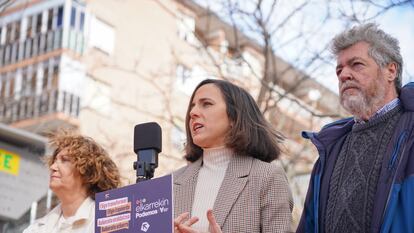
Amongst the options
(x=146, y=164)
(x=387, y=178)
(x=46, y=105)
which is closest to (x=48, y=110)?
(x=46, y=105)

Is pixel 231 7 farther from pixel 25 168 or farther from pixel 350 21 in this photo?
pixel 25 168

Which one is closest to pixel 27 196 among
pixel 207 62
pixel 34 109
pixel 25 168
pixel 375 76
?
pixel 25 168

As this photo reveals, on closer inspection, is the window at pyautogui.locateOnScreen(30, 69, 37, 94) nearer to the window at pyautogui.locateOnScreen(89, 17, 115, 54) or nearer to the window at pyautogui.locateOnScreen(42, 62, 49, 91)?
the window at pyautogui.locateOnScreen(42, 62, 49, 91)

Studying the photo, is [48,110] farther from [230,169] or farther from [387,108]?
[387,108]

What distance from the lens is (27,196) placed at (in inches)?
341

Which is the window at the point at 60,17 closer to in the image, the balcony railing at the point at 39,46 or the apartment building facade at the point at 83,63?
the apartment building facade at the point at 83,63

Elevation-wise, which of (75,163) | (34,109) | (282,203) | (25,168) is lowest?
(282,203)

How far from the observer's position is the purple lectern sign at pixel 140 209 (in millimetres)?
3967

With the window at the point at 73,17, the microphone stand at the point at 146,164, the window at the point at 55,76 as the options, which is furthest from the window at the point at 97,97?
the microphone stand at the point at 146,164

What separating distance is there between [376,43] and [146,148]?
4.54 ft

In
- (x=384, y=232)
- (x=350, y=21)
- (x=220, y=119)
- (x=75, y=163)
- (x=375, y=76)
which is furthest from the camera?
(x=350, y=21)

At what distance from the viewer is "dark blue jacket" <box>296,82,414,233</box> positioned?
159 inches

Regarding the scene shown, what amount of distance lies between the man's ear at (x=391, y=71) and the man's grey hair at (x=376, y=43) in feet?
0.05

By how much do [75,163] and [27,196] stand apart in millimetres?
2995
